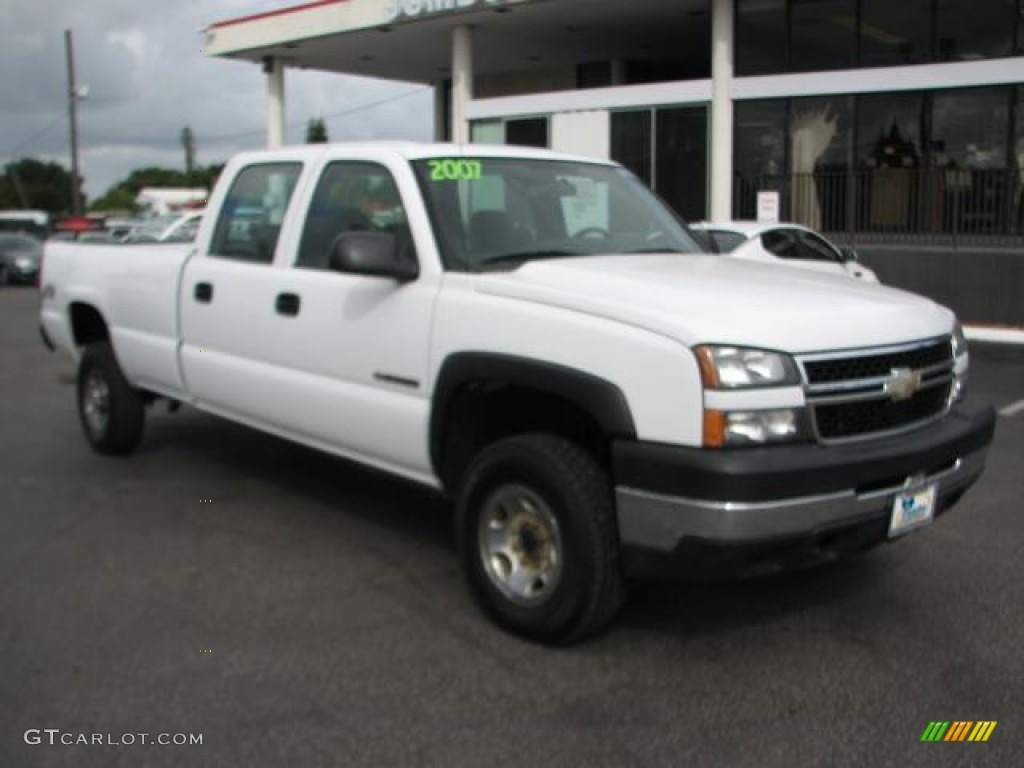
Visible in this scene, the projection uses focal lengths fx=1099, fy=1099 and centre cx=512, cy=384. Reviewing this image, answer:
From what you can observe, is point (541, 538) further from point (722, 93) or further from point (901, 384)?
point (722, 93)

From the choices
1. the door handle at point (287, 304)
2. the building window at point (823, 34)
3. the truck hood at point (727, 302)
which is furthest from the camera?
the building window at point (823, 34)

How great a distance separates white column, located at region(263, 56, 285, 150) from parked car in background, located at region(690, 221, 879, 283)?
16332 mm

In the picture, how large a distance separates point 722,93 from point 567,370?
16506 mm

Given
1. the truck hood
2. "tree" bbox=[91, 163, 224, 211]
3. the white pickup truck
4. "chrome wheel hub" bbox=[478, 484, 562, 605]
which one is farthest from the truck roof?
"tree" bbox=[91, 163, 224, 211]

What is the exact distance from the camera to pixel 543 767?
10.4 feet

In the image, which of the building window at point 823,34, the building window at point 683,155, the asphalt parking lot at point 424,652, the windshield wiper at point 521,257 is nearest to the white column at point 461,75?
the building window at point 683,155

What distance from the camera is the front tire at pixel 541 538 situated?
375 centimetres

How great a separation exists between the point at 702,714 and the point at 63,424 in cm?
629

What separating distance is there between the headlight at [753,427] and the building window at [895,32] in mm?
16064

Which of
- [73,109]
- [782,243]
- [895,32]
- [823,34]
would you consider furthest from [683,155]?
[73,109]

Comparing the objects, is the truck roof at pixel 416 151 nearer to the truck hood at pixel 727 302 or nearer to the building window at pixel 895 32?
the truck hood at pixel 727 302

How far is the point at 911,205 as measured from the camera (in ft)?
56.1

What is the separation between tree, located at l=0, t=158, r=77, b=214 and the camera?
11462 centimetres

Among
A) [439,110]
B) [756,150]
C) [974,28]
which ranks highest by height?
[439,110]
